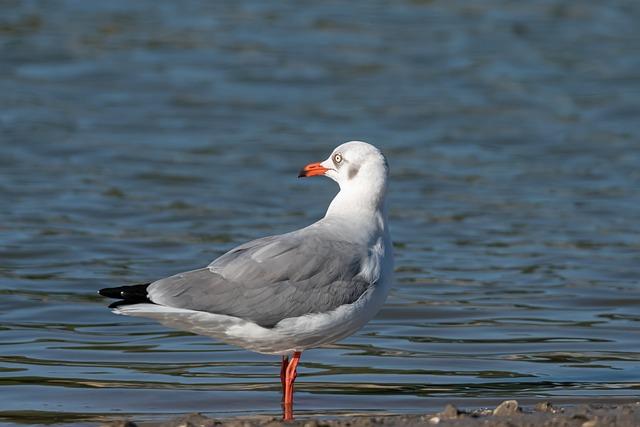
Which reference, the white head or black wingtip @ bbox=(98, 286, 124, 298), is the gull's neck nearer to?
the white head

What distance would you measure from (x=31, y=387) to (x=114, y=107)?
10.6 metres

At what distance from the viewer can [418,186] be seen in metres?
15.3

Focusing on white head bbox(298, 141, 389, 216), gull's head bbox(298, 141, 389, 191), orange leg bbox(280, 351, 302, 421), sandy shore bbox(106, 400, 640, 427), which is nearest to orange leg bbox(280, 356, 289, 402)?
orange leg bbox(280, 351, 302, 421)

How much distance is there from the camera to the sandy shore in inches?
259

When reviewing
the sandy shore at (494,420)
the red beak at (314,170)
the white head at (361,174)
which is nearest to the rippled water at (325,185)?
the sandy shore at (494,420)

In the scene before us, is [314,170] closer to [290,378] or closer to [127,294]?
[290,378]

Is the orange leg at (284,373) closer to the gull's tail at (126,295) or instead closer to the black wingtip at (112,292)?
the gull's tail at (126,295)

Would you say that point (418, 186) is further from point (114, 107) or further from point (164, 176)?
point (114, 107)

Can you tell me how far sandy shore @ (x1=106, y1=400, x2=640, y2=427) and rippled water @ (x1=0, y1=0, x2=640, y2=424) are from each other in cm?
93

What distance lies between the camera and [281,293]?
7.36 metres

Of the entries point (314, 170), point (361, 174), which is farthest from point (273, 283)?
point (314, 170)

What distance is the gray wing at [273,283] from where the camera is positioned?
724 centimetres

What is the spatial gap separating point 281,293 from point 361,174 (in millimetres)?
1069

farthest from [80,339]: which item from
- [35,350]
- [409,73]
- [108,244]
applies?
[409,73]
